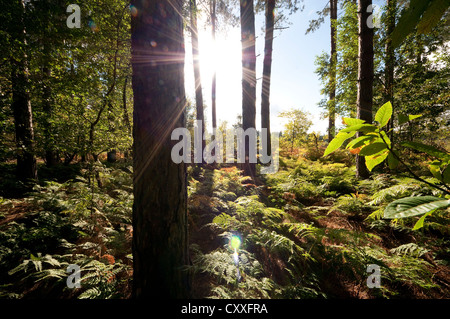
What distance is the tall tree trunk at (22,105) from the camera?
10.9 feet

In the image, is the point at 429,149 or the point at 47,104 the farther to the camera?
the point at 47,104

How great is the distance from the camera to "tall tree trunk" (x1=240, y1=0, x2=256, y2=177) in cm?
568

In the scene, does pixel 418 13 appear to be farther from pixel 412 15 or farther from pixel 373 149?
pixel 373 149

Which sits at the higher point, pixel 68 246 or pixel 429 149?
pixel 429 149

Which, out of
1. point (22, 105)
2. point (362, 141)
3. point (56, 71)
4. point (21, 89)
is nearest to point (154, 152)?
point (362, 141)

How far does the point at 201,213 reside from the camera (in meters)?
3.62

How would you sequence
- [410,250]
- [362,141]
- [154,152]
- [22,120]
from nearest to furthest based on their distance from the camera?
[362,141], [154,152], [410,250], [22,120]

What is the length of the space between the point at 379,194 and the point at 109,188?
6.55 metres

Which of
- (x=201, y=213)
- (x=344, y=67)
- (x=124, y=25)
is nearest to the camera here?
(x=201, y=213)

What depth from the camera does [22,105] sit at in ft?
15.3

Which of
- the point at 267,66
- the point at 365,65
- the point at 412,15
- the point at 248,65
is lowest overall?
the point at 412,15

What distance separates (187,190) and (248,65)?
5.16 m
